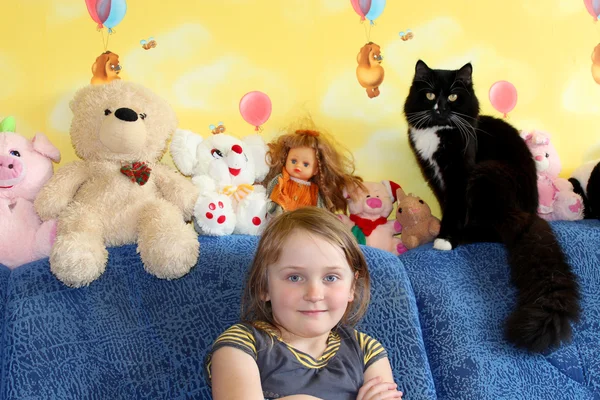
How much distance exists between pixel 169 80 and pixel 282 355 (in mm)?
1057

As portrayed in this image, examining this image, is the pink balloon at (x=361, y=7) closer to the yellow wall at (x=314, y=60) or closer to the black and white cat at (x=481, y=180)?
the yellow wall at (x=314, y=60)

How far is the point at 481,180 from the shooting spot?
1.70 metres

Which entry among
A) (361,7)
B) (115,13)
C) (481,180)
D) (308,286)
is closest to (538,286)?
(481,180)

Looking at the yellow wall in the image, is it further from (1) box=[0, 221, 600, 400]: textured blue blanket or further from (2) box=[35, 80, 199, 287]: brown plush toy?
(1) box=[0, 221, 600, 400]: textured blue blanket

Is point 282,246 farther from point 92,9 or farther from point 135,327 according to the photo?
point 92,9

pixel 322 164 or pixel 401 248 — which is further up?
pixel 322 164

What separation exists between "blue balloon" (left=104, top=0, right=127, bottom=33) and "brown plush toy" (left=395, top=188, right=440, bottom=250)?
1.09 m

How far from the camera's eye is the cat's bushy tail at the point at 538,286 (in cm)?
140

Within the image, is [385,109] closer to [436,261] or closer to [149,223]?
[436,261]

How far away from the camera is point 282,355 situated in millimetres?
1176

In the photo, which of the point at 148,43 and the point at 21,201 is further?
the point at 148,43

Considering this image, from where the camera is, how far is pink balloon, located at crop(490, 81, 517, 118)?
209cm

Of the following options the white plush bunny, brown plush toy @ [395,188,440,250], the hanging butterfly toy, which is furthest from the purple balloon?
brown plush toy @ [395,188,440,250]

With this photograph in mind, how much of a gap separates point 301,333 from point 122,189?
64 cm
